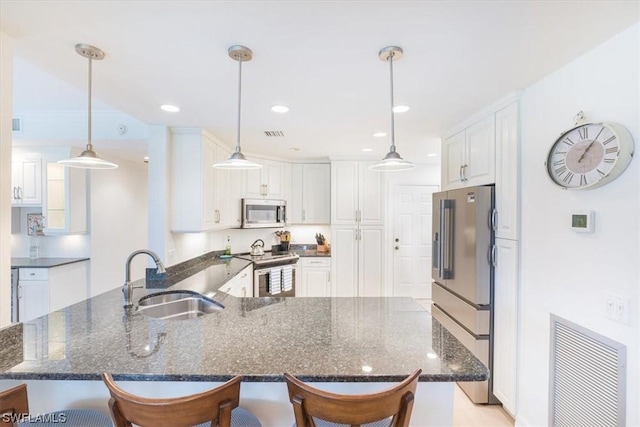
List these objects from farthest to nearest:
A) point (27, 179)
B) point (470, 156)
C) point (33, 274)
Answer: point (27, 179) < point (33, 274) < point (470, 156)

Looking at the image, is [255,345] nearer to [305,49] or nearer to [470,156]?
[305,49]

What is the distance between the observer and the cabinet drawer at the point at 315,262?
4391mm

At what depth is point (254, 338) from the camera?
4.49 ft

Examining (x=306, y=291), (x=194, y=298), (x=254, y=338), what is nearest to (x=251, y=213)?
(x=306, y=291)

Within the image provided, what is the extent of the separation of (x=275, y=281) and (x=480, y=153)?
2.82m

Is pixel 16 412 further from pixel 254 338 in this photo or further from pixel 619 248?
pixel 619 248

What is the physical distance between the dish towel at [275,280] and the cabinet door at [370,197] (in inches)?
57.5

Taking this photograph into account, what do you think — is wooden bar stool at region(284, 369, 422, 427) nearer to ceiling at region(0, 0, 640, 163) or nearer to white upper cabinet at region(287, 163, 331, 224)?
ceiling at region(0, 0, 640, 163)

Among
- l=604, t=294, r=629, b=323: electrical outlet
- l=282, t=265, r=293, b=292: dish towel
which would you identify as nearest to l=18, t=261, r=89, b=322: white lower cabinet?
l=282, t=265, r=293, b=292: dish towel

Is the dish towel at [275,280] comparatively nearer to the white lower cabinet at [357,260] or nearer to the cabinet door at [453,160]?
the white lower cabinet at [357,260]

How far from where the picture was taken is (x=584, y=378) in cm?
154

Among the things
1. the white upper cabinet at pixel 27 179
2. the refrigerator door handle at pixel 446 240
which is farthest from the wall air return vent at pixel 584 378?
the white upper cabinet at pixel 27 179

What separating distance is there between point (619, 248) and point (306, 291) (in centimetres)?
356

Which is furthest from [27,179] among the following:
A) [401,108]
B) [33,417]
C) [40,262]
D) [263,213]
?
Answer: [401,108]
